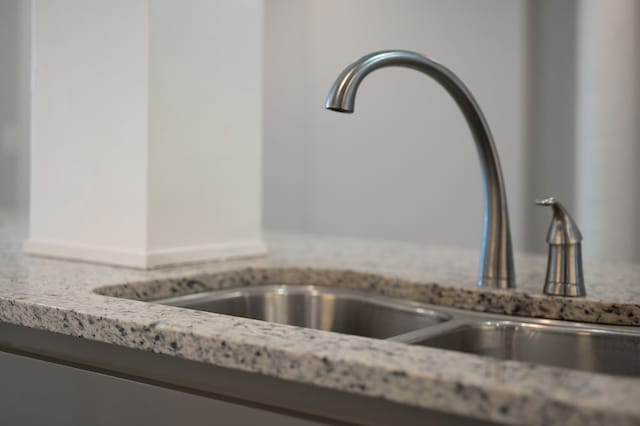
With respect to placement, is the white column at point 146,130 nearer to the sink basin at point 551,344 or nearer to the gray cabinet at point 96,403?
the gray cabinet at point 96,403

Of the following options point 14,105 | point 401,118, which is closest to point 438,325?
point 14,105

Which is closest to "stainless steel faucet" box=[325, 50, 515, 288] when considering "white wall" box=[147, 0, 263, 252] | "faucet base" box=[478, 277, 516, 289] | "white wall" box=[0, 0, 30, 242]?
"faucet base" box=[478, 277, 516, 289]

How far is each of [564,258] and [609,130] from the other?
2280 millimetres

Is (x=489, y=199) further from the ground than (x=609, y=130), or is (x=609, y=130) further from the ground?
(x=609, y=130)

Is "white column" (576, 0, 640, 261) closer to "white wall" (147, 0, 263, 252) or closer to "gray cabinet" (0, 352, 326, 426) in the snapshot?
"white wall" (147, 0, 263, 252)

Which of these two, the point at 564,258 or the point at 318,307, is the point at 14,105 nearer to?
the point at 318,307

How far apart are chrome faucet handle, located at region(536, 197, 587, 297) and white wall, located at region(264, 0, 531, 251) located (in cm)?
270

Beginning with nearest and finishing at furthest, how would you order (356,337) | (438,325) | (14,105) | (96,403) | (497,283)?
(356,337) < (96,403) < (438,325) < (497,283) < (14,105)

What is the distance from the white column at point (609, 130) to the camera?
313cm

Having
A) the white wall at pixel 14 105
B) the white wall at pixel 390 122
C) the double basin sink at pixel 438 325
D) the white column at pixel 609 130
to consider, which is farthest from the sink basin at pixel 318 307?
the white wall at pixel 390 122

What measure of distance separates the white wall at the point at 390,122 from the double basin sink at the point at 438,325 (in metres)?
2.62

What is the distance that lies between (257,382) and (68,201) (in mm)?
804

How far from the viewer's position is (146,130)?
4.31 ft

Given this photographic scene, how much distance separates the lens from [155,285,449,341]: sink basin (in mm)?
1216
